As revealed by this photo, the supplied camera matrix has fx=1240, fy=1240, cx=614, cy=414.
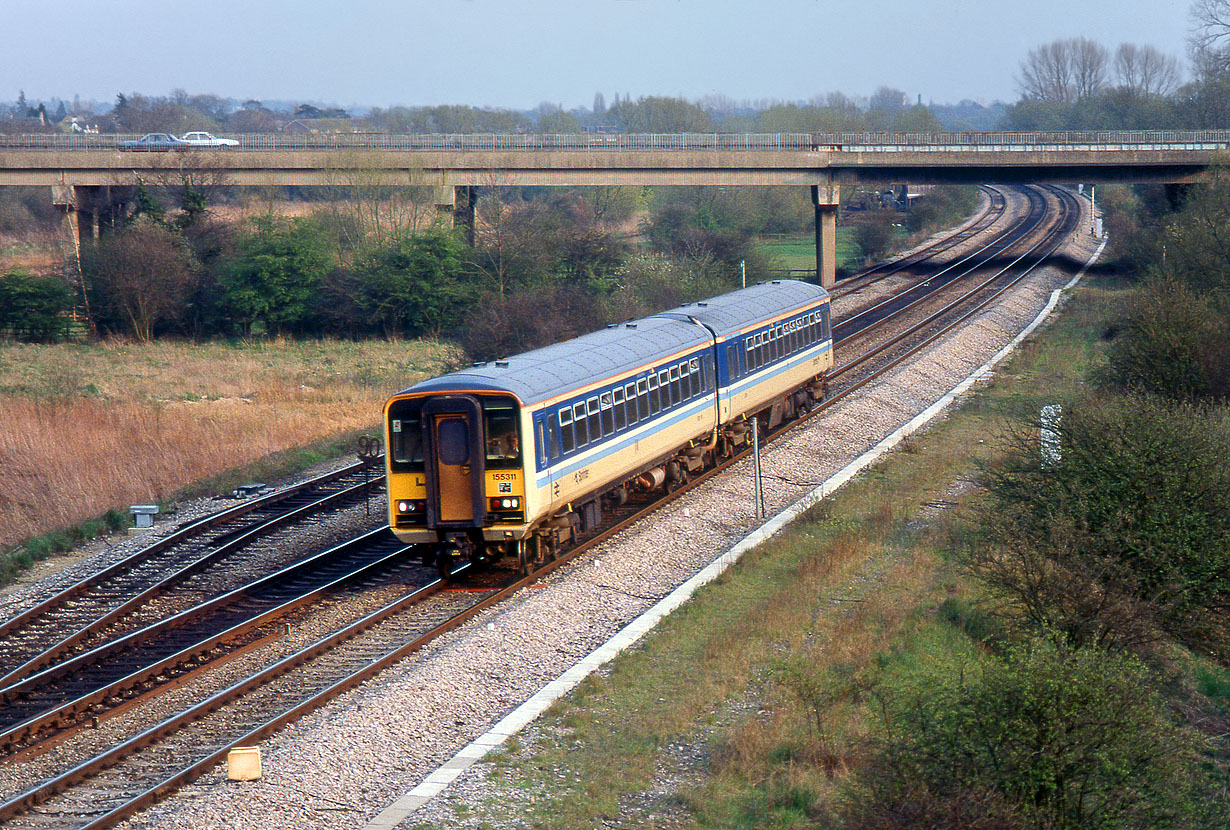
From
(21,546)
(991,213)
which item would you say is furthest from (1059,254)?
(21,546)

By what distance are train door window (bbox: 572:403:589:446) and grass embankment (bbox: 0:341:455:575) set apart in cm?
920

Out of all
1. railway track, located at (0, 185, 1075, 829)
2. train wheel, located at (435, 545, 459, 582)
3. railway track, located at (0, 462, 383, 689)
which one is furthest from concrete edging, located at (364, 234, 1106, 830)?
railway track, located at (0, 462, 383, 689)

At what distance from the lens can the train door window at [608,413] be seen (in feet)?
62.0

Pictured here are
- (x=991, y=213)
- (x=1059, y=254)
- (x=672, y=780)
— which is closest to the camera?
(x=672, y=780)

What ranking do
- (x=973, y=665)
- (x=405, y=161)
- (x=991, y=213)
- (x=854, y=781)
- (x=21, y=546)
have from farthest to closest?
1. (x=991, y=213)
2. (x=405, y=161)
3. (x=21, y=546)
4. (x=973, y=665)
5. (x=854, y=781)

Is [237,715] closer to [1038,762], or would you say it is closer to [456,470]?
[456,470]

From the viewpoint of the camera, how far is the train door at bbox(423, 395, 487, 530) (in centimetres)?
1638

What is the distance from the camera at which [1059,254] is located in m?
64.6

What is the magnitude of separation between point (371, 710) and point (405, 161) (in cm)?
4678

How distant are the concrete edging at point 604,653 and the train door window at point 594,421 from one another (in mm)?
2567

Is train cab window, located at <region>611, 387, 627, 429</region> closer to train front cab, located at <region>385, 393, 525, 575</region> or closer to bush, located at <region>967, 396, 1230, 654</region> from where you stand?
train front cab, located at <region>385, 393, 525, 575</region>

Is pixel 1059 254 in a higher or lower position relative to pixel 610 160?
lower

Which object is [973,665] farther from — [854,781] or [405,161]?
[405,161]

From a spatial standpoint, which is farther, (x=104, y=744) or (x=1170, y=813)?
(x=104, y=744)
